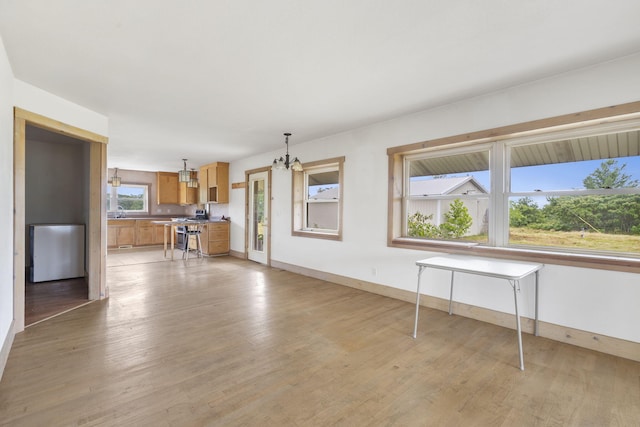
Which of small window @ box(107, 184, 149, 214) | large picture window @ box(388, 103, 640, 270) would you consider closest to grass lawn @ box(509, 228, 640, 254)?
→ large picture window @ box(388, 103, 640, 270)

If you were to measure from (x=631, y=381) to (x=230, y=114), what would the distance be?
4569 millimetres

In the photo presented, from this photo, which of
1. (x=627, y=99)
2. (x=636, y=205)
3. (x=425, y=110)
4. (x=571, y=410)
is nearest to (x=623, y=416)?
(x=571, y=410)

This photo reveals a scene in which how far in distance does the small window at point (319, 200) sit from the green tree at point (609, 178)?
3.01 metres

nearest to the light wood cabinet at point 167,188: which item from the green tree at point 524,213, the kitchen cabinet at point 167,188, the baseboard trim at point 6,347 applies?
the kitchen cabinet at point 167,188

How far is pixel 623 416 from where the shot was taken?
69.9 inches

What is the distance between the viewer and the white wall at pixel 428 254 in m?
2.50

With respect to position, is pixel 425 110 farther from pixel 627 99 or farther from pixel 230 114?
pixel 230 114

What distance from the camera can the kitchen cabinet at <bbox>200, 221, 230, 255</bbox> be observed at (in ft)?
24.3

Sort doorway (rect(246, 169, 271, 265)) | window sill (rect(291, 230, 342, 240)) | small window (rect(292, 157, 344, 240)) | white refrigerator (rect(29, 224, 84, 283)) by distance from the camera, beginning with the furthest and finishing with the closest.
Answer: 1. doorway (rect(246, 169, 271, 265))
2. small window (rect(292, 157, 344, 240))
3. window sill (rect(291, 230, 342, 240))
4. white refrigerator (rect(29, 224, 84, 283))

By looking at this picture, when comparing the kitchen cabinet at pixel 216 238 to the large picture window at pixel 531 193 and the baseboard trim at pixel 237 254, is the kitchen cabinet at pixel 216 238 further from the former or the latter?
the large picture window at pixel 531 193

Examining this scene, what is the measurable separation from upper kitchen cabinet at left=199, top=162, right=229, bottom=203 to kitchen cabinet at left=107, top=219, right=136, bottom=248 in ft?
8.27

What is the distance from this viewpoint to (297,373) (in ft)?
7.25

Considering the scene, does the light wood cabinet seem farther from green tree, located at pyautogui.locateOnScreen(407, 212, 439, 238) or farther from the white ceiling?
green tree, located at pyautogui.locateOnScreen(407, 212, 439, 238)

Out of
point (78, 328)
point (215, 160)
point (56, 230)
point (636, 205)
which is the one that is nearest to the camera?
point (636, 205)
